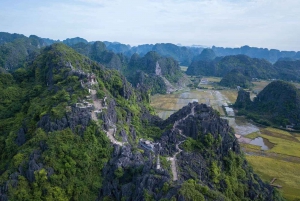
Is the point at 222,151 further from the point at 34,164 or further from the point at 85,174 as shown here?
the point at 34,164

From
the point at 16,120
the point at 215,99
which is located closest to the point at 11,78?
the point at 16,120

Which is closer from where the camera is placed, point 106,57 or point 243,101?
point 243,101

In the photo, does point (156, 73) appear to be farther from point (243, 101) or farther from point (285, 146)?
point (285, 146)

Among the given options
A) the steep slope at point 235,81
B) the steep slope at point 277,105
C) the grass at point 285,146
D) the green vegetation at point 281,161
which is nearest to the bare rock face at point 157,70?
the steep slope at point 235,81

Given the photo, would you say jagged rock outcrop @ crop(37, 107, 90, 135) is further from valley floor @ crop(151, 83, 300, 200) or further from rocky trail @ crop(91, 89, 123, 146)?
valley floor @ crop(151, 83, 300, 200)

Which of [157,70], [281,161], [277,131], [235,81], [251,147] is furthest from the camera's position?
[157,70]

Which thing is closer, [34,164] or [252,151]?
[34,164]

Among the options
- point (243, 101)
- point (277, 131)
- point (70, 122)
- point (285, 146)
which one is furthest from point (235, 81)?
point (70, 122)
